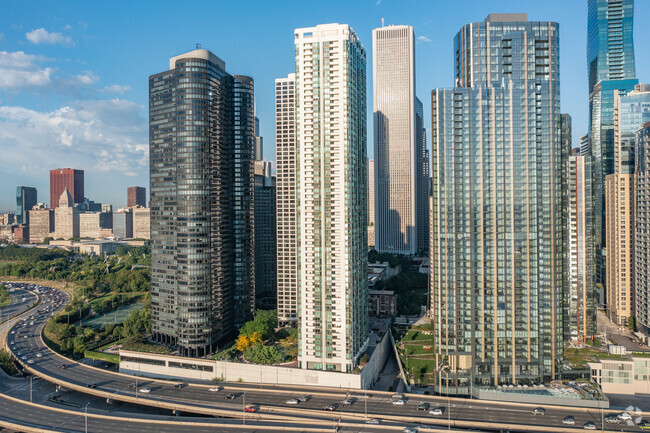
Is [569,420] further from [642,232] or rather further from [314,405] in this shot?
[642,232]

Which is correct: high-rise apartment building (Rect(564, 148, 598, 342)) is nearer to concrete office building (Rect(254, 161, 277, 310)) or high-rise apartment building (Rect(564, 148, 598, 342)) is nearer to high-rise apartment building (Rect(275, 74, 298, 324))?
high-rise apartment building (Rect(275, 74, 298, 324))

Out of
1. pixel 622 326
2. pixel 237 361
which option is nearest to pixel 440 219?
pixel 237 361

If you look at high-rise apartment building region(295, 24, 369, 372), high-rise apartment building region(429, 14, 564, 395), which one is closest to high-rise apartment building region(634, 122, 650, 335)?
high-rise apartment building region(429, 14, 564, 395)

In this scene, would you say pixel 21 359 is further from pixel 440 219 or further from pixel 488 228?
pixel 488 228

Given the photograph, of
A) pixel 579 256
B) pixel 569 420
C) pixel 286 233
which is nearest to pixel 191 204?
pixel 286 233

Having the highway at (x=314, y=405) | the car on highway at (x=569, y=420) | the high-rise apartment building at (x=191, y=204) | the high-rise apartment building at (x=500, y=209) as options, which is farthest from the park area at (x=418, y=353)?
the high-rise apartment building at (x=191, y=204)

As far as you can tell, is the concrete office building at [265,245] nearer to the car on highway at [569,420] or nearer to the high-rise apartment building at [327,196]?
the high-rise apartment building at [327,196]
